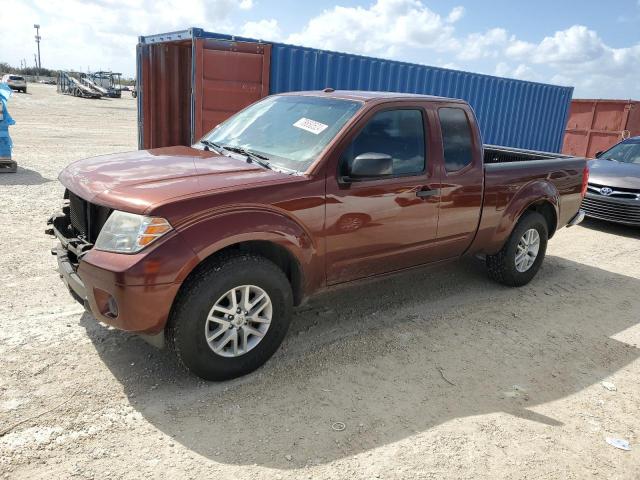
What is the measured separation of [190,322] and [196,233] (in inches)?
20.5

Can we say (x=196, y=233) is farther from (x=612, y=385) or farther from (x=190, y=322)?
(x=612, y=385)

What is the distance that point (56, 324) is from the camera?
3.92m

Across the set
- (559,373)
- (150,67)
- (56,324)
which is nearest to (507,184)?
(559,373)

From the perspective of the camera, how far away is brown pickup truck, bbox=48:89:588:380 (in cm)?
294

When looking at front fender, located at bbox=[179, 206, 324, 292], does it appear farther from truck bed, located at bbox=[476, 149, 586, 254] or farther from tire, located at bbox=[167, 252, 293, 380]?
truck bed, located at bbox=[476, 149, 586, 254]

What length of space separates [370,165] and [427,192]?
82cm

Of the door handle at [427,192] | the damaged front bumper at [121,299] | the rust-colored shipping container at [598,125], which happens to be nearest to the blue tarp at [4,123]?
the damaged front bumper at [121,299]

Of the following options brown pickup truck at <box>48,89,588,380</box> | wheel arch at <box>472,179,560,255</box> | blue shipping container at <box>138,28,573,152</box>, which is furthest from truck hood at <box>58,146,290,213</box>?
blue shipping container at <box>138,28,573,152</box>

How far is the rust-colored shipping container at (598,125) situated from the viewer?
15680 millimetres

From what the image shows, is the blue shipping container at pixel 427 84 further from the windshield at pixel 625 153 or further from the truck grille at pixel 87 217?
the truck grille at pixel 87 217

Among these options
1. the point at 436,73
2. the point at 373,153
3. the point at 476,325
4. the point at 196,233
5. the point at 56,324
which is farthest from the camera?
the point at 436,73

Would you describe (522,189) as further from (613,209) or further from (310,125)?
(613,209)

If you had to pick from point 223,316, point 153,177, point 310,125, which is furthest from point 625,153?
point 153,177

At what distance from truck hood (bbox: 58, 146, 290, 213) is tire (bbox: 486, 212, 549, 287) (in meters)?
2.77
